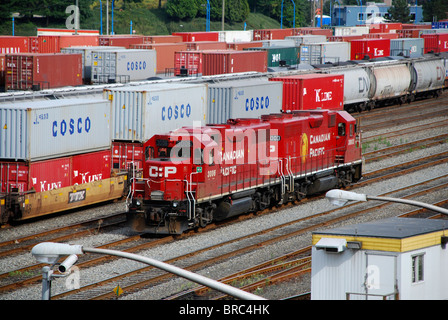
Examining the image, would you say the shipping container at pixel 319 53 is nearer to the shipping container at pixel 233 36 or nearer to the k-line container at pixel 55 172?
the shipping container at pixel 233 36

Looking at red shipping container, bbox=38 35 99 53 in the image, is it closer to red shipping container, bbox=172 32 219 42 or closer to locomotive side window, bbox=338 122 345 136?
red shipping container, bbox=172 32 219 42

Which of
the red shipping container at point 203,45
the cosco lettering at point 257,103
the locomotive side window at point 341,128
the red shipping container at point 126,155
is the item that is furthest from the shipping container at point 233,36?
the red shipping container at point 126,155

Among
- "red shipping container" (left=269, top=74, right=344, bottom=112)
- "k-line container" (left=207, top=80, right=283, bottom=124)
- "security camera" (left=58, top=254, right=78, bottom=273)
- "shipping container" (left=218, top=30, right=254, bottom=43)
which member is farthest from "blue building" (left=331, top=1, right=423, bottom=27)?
"security camera" (left=58, top=254, right=78, bottom=273)

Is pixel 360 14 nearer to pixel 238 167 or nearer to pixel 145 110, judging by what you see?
pixel 145 110

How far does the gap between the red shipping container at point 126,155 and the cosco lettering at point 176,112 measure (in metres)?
1.65

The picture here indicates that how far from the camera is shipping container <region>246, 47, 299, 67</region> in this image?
191 feet

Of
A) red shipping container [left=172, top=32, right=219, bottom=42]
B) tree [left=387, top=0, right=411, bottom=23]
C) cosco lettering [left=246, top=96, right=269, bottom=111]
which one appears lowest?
cosco lettering [left=246, top=96, right=269, bottom=111]

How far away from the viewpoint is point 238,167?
86.5ft

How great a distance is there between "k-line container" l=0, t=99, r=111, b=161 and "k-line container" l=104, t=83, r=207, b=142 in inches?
29.5

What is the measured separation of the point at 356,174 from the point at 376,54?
39353mm

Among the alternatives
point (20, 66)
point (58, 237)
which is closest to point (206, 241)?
point (58, 237)

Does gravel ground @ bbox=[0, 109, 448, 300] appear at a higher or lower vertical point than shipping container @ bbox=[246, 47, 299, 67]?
lower

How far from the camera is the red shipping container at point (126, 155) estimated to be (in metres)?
29.4

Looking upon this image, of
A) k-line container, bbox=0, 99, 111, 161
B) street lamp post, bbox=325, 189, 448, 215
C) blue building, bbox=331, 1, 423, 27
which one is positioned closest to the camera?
street lamp post, bbox=325, 189, 448, 215
